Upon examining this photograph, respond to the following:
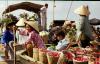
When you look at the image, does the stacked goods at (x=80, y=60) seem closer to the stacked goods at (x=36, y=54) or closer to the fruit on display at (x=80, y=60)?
the fruit on display at (x=80, y=60)

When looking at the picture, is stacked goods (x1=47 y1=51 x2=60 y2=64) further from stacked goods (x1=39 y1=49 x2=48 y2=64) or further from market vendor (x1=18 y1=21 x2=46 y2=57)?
market vendor (x1=18 y1=21 x2=46 y2=57)

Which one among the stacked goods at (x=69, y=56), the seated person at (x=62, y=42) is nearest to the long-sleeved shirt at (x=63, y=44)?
the seated person at (x=62, y=42)

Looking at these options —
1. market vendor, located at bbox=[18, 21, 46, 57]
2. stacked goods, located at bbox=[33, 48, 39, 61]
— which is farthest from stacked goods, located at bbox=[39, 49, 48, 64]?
market vendor, located at bbox=[18, 21, 46, 57]

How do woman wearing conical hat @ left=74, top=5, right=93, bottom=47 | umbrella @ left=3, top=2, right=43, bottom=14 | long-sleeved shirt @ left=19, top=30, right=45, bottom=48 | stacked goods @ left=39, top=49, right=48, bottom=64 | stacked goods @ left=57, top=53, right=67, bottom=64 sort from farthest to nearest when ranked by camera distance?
umbrella @ left=3, top=2, right=43, bottom=14
woman wearing conical hat @ left=74, top=5, right=93, bottom=47
long-sleeved shirt @ left=19, top=30, right=45, bottom=48
stacked goods @ left=39, top=49, right=48, bottom=64
stacked goods @ left=57, top=53, right=67, bottom=64

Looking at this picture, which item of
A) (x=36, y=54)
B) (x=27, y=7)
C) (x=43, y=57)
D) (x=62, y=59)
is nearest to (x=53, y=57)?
(x=62, y=59)

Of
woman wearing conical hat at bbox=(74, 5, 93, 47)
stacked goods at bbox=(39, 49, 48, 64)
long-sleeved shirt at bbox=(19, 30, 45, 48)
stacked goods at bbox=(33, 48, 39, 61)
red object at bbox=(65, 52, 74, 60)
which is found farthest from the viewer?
woman wearing conical hat at bbox=(74, 5, 93, 47)

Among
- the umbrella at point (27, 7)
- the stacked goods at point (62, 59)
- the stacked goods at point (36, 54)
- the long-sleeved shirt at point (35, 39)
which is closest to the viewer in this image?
the stacked goods at point (62, 59)

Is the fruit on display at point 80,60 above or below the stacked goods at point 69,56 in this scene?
above

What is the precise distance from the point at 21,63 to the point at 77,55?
5.45ft

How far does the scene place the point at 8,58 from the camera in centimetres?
946

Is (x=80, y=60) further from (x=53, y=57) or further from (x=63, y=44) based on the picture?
(x=63, y=44)

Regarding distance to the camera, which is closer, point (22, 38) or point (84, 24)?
point (84, 24)

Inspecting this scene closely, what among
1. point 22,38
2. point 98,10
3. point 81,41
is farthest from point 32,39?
point 98,10

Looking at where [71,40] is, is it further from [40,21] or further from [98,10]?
[98,10]
